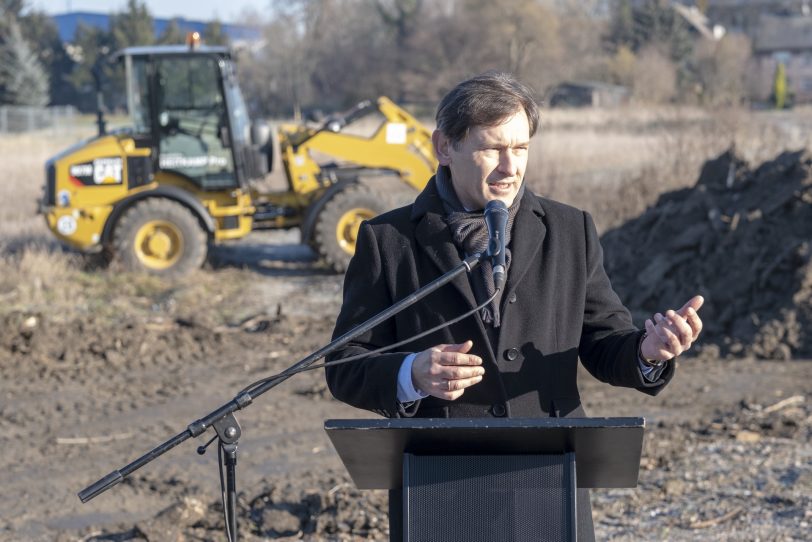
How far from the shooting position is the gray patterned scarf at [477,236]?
3002 mm

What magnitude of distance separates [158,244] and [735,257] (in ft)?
21.1

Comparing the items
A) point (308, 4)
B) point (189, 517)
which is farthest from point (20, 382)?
point (308, 4)

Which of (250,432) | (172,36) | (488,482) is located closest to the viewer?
(488,482)

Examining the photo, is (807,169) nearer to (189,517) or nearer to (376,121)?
(189,517)

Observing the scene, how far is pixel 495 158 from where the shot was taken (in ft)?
9.86

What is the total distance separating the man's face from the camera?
9.85ft

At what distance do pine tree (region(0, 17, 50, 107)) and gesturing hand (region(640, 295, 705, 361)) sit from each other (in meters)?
55.2

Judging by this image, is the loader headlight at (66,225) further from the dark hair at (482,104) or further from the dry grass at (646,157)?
the dark hair at (482,104)

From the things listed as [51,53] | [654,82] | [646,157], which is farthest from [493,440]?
[51,53]

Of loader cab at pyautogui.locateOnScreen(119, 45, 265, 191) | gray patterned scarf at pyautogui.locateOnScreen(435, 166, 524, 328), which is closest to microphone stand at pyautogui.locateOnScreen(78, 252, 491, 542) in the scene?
gray patterned scarf at pyautogui.locateOnScreen(435, 166, 524, 328)

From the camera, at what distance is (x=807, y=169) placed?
11.4 meters

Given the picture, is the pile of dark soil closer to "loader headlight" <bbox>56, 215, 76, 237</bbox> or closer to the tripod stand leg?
"loader headlight" <bbox>56, 215, 76, 237</bbox>

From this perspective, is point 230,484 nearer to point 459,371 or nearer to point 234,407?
point 234,407

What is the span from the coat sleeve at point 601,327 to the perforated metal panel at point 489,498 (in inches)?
19.5
